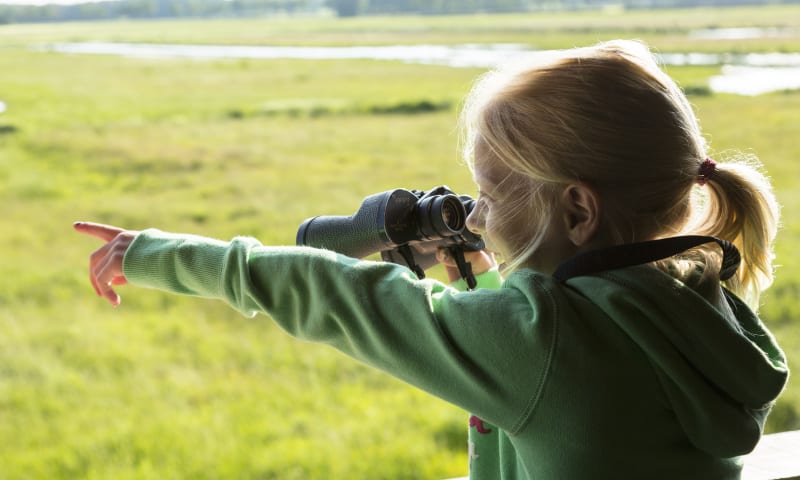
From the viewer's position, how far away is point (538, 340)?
65 cm

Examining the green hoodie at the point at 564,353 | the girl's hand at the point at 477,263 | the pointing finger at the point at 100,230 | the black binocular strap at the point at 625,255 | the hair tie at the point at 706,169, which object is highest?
the hair tie at the point at 706,169

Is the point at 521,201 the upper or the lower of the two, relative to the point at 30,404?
upper

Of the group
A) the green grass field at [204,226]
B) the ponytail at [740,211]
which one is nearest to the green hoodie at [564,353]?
the ponytail at [740,211]

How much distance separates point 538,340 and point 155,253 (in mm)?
347

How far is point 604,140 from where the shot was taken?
0.69 m

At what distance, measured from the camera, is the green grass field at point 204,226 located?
1.94 meters

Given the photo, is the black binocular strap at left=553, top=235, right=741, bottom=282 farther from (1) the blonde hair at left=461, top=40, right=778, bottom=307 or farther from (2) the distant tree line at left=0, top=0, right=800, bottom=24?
(2) the distant tree line at left=0, top=0, right=800, bottom=24

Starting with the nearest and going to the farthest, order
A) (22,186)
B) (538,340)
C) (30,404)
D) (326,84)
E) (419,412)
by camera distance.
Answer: (538,340), (30,404), (419,412), (22,186), (326,84)

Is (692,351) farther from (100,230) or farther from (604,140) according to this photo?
(100,230)

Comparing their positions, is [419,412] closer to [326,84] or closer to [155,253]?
[155,253]

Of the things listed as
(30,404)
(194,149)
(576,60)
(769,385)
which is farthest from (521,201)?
(194,149)

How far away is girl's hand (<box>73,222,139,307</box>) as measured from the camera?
0.79 metres

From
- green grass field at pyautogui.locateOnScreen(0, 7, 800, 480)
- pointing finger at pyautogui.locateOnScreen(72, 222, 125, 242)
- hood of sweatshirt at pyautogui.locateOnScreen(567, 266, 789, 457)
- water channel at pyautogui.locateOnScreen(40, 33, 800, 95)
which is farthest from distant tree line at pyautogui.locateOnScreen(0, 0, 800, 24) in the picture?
water channel at pyautogui.locateOnScreen(40, 33, 800, 95)

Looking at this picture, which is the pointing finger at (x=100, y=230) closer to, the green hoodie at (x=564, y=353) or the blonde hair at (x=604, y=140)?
the green hoodie at (x=564, y=353)
